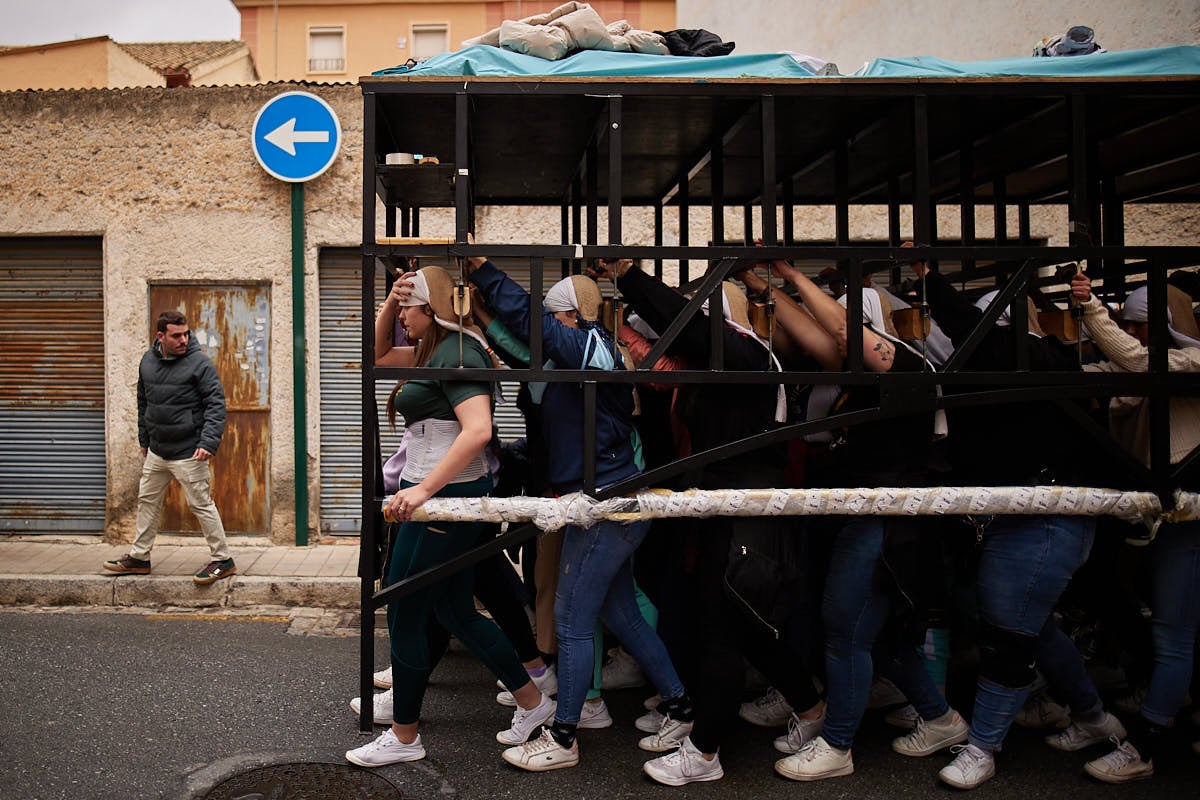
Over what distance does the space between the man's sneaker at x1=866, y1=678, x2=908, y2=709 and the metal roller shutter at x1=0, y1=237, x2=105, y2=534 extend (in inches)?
267

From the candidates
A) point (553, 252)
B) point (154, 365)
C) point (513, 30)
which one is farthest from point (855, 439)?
point (154, 365)

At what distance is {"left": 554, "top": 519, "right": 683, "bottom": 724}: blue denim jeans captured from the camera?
3.55m

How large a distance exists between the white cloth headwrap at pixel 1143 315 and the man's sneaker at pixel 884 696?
6.30 ft

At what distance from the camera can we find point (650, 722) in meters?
4.00

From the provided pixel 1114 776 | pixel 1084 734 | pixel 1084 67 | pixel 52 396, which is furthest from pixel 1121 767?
pixel 52 396

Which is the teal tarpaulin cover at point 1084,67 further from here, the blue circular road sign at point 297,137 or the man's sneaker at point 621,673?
the blue circular road sign at point 297,137

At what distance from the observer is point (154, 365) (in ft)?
20.8

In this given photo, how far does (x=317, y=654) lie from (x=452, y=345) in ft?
8.16

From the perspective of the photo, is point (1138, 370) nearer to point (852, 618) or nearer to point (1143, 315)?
point (1143, 315)

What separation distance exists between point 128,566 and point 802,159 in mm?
5321

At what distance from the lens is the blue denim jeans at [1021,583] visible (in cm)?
342

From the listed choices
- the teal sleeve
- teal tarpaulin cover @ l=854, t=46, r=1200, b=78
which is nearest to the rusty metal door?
the teal sleeve

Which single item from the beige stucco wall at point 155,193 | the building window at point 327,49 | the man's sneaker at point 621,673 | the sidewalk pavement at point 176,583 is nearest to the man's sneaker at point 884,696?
the man's sneaker at point 621,673

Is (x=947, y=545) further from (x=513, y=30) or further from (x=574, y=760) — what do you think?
(x=513, y=30)
